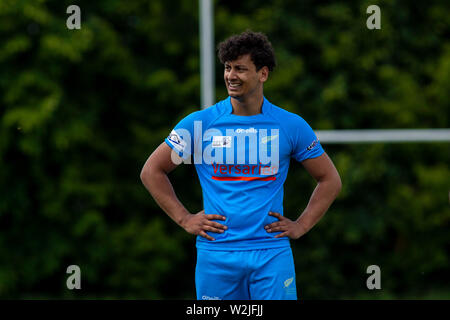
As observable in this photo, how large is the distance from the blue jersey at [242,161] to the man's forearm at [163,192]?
0.13 m

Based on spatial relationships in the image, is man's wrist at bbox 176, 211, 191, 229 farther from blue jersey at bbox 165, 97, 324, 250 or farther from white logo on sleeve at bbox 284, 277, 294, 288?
white logo on sleeve at bbox 284, 277, 294, 288

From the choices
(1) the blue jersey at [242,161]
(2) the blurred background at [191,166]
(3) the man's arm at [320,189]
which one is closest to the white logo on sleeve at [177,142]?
(1) the blue jersey at [242,161]

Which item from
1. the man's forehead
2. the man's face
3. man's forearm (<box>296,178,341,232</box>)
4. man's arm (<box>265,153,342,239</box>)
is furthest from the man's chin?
man's forearm (<box>296,178,341,232</box>)

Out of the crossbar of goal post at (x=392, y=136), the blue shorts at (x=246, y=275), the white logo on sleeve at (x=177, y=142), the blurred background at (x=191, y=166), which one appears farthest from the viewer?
the blurred background at (x=191, y=166)

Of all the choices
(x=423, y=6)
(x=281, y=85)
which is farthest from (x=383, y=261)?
(x=423, y=6)

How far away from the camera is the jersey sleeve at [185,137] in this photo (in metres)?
2.43

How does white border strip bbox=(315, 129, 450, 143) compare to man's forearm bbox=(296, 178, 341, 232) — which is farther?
white border strip bbox=(315, 129, 450, 143)

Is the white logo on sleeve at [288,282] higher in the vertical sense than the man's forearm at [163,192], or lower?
lower

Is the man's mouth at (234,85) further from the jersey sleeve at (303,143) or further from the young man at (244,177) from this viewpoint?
the jersey sleeve at (303,143)

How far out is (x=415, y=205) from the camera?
623cm

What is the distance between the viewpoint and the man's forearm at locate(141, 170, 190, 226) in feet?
8.25

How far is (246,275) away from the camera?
2365 mm
